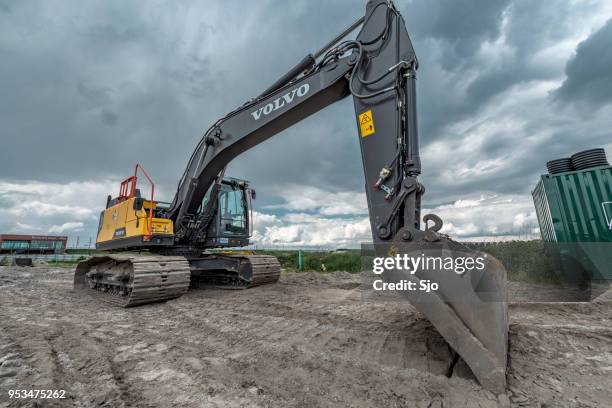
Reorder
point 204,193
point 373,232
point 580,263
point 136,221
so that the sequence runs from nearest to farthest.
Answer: point 373,232 → point 580,263 → point 136,221 → point 204,193

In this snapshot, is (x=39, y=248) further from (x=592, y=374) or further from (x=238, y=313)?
(x=592, y=374)

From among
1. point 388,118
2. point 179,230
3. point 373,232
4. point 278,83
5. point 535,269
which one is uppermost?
point 278,83

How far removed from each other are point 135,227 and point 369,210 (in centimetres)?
530

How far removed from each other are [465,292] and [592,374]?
4.52 ft

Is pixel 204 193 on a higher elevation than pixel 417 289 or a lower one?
higher

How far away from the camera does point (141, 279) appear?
5680mm

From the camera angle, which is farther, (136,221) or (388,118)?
(136,221)

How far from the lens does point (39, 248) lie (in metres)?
29.4

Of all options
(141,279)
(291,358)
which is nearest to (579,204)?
(291,358)

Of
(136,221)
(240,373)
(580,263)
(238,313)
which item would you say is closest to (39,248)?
(136,221)

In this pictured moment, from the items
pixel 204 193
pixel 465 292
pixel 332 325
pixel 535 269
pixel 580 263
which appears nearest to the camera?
pixel 465 292

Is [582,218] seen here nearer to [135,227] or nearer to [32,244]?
[135,227]

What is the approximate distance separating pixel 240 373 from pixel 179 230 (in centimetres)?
490

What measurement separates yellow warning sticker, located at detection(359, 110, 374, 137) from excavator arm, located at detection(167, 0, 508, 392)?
12mm
